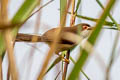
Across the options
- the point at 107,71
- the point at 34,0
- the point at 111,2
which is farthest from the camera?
the point at 107,71

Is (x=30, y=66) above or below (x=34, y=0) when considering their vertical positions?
below

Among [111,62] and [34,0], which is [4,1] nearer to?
[34,0]

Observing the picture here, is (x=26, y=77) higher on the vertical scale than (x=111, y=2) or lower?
lower

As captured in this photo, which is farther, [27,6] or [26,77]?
[26,77]

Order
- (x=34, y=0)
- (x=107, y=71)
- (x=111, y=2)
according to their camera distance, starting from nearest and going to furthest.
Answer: (x=111, y=2), (x=34, y=0), (x=107, y=71)

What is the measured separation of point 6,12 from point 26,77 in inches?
10.8

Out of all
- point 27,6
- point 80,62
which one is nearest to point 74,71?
point 80,62

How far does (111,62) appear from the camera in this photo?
54 centimetres

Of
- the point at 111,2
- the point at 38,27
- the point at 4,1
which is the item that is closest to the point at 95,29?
the point at 111,2

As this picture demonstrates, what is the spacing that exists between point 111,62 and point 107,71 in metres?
0.06

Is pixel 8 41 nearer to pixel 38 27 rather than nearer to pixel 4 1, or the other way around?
pixel 4 1

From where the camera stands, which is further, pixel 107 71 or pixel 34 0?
pixel 107 71

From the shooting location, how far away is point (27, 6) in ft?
1.15

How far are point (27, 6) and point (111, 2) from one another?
14 centimetres
